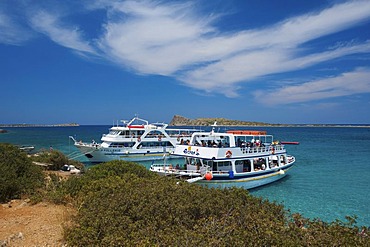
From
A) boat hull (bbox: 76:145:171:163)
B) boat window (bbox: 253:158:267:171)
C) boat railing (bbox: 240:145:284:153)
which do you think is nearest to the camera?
boat railing (bbox: 240:145:284:153)

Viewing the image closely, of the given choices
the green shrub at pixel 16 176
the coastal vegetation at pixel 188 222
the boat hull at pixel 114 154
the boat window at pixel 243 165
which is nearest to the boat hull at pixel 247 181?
the boat window at pixel 243 165

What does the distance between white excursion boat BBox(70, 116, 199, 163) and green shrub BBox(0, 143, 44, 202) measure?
57.9 ft

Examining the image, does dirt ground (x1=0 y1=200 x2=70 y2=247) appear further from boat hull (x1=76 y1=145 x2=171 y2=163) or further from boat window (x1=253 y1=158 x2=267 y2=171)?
boat hull (x1=76 y1=145 x2=171 y2=163)

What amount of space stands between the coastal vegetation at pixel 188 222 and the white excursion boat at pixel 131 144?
23139 millimetres

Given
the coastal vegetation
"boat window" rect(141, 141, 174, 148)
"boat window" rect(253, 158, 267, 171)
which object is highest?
"boat window" rect(141, 141, 174, 148)

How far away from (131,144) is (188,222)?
28.4 meters

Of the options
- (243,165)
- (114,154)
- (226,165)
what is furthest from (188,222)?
(114,154)

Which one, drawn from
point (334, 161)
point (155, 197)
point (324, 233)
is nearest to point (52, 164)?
point (155, 197)

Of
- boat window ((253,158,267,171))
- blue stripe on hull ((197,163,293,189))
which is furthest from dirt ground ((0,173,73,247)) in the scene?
boat window ((253,158,267,171))

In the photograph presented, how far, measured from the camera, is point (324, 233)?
17.3 feet

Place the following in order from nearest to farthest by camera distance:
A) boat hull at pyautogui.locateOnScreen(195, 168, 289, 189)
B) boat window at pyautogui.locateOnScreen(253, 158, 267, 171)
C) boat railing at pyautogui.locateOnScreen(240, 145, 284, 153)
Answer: boat hull at pyautogui.locateOnScreen(195, 168, 289, 189) < boat railing at pyautogui.locateOnScreen(240, 145, 284, 153) < boat window at pyautogui.locateOnScreen(253, 158, 267, 171)

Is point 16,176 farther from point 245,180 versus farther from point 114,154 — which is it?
point 114,154

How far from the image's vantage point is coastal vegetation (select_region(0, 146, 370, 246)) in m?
5.03

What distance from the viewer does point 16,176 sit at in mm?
11547
